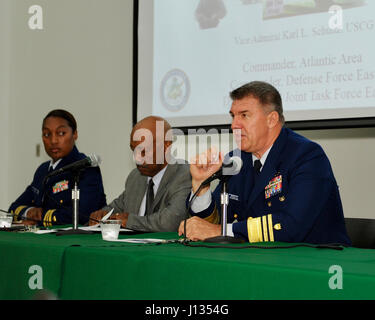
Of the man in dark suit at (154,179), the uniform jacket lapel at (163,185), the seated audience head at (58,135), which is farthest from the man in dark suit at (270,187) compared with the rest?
the seated audience head at (58,135)

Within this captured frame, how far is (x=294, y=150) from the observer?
6.88 ft

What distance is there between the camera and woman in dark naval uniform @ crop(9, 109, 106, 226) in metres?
2.96

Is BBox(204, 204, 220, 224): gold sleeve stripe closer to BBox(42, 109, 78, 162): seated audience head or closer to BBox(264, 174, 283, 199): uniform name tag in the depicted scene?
BBox(264, 174, 283, 199): uniform name tag

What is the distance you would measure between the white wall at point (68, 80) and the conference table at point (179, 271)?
274 centimetres

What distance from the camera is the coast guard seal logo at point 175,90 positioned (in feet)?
13.0

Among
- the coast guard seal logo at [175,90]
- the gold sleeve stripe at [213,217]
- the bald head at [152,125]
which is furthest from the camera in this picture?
the coast guard seal logo at [175,90]

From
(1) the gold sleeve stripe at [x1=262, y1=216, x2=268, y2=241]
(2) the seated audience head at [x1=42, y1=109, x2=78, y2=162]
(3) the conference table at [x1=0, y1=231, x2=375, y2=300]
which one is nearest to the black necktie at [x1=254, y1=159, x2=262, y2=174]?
(1) the gold sleeve stripe at [x1=262, y1=216, x2=268, y2=241]

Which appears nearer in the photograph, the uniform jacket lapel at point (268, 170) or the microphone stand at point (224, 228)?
the microphone stand at point (224, 228)

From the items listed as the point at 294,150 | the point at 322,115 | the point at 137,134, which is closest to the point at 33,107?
the point at 137,134

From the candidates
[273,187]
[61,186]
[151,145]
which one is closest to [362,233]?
[273,187]

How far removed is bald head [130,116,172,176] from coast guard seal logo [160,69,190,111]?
1.06m

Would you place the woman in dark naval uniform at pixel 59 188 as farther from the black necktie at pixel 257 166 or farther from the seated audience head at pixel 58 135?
the black necktie at pixel 257 166
